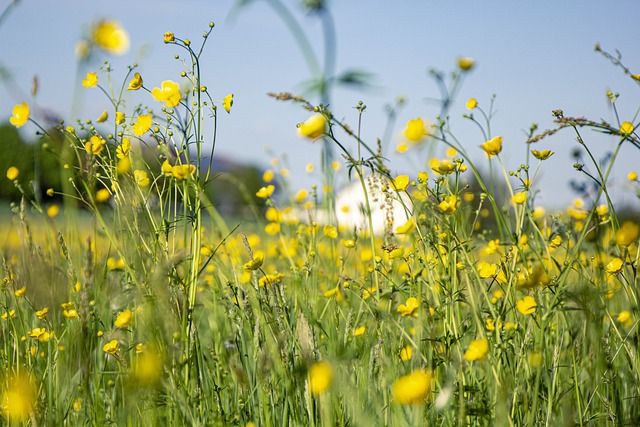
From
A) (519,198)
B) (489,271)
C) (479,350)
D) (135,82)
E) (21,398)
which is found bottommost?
(21,398)

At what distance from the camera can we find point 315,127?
1377 millimetres

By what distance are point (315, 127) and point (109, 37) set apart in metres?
0.69

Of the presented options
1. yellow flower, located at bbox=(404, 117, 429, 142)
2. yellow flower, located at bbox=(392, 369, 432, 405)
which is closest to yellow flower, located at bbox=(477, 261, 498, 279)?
yellow flower, located at bbox=(404, 117, 429, 142)

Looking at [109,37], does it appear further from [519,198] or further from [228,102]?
[519,198]

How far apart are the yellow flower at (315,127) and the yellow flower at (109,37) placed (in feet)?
2.01

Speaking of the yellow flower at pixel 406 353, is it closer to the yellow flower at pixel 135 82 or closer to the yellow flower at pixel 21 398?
the yellow flower at pixel 21 398

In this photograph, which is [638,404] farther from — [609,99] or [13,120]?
[13,120]

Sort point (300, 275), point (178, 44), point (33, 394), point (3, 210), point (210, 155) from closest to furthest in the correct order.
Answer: point (33, 394), point (210, 155), point (178, 44), point (300, 275), point (3, 210)

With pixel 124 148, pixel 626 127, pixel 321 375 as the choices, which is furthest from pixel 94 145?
pixel 626 127

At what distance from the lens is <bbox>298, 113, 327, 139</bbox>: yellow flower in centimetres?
138

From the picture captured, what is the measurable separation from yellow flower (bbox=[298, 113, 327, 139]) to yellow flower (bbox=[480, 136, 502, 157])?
435 mm

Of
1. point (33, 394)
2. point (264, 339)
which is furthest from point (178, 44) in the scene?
point (33, 394)

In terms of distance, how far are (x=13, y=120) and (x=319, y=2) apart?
0.94 metres

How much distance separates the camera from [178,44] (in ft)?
5.18
